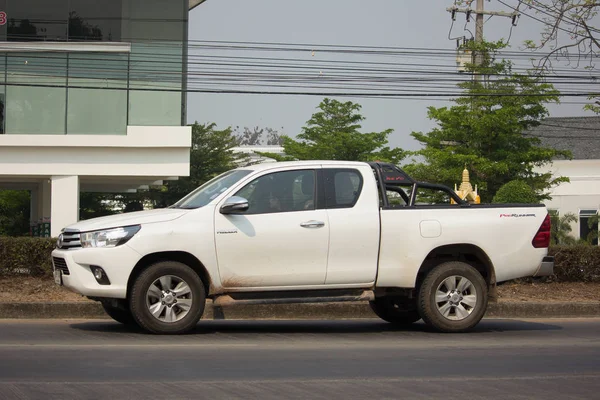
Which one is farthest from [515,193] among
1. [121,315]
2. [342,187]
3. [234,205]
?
[234,205]

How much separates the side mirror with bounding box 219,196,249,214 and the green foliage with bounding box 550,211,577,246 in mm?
41970

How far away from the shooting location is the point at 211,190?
10.3 m

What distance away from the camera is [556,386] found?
7.00 m

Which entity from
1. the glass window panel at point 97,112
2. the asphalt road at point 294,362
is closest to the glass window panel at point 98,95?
the glass window panel at point 97,112

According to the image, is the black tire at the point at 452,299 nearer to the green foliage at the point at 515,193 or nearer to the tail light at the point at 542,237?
the tail light at the point at 542,237

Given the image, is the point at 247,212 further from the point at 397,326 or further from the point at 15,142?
the point at 15,142

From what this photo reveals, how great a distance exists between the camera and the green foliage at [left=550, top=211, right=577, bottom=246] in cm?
5003

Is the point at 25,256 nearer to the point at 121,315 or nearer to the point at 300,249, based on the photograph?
the point at 121,315

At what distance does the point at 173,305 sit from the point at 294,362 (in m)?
2.09

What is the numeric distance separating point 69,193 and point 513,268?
22364 millimetres

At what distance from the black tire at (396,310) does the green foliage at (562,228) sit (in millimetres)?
39561

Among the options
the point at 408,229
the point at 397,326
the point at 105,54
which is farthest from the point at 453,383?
the point at 105,54

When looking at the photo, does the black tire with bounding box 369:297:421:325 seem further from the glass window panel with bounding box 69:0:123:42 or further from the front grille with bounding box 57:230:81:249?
the glass window panel with bounding box 69:0:123:42

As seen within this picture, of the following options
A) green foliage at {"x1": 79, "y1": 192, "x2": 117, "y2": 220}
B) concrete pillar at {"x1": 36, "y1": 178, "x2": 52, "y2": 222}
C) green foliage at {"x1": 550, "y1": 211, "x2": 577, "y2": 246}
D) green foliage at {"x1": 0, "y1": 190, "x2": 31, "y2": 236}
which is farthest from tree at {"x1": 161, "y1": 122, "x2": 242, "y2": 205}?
green foliage at {"x1": 550, "y1": 211, "x2": 577, "y2": 246}
